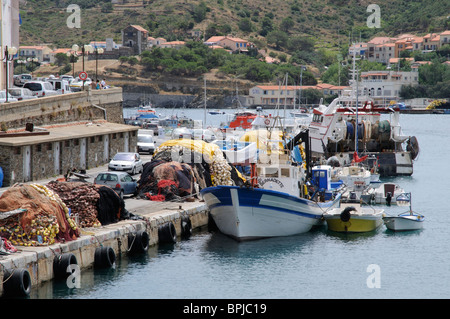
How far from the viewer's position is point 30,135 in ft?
125

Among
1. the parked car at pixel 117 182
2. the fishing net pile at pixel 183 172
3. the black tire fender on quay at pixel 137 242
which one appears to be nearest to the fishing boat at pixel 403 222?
the fishing net pile at pixel 183 172

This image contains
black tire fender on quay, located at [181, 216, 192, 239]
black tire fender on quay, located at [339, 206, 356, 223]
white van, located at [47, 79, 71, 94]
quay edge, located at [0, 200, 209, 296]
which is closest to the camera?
quay edge, located at [0, 200, 209, 296]

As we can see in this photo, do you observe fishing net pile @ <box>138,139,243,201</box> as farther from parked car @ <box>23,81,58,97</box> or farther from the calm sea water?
parked car @ <box>23,81,58,97</box>

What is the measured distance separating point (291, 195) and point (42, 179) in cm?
1250

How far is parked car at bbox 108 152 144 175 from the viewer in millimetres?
41406

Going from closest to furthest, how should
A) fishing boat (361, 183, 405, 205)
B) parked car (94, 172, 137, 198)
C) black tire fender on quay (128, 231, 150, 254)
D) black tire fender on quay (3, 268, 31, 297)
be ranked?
black tire fender on quay (3, 268, 31, 297) < black tire fender on quay (128, 231, 150, 254) < parked car (94, 172, 137, 198) < fishing boat (361, 183, 405, 205)

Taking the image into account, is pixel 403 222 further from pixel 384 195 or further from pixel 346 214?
pixel 384 195

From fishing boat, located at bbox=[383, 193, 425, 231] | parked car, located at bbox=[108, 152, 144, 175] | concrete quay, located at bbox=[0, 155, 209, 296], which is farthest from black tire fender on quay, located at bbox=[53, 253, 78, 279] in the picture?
parked car, located at bbox=[108, 152, 144, 175]

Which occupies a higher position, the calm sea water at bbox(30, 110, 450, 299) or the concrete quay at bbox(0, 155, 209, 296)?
the concrete quay at bbox(0, 155, 209, 296)

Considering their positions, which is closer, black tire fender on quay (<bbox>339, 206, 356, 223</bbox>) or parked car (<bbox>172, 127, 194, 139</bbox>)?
black tire fender on quay (<bbox>339, 206, 356, 223</bbox>)

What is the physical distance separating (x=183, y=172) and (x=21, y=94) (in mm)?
16418

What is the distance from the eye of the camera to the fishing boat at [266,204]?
31.8 m

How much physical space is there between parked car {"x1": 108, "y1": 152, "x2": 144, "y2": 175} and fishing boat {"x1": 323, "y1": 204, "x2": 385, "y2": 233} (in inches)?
434
